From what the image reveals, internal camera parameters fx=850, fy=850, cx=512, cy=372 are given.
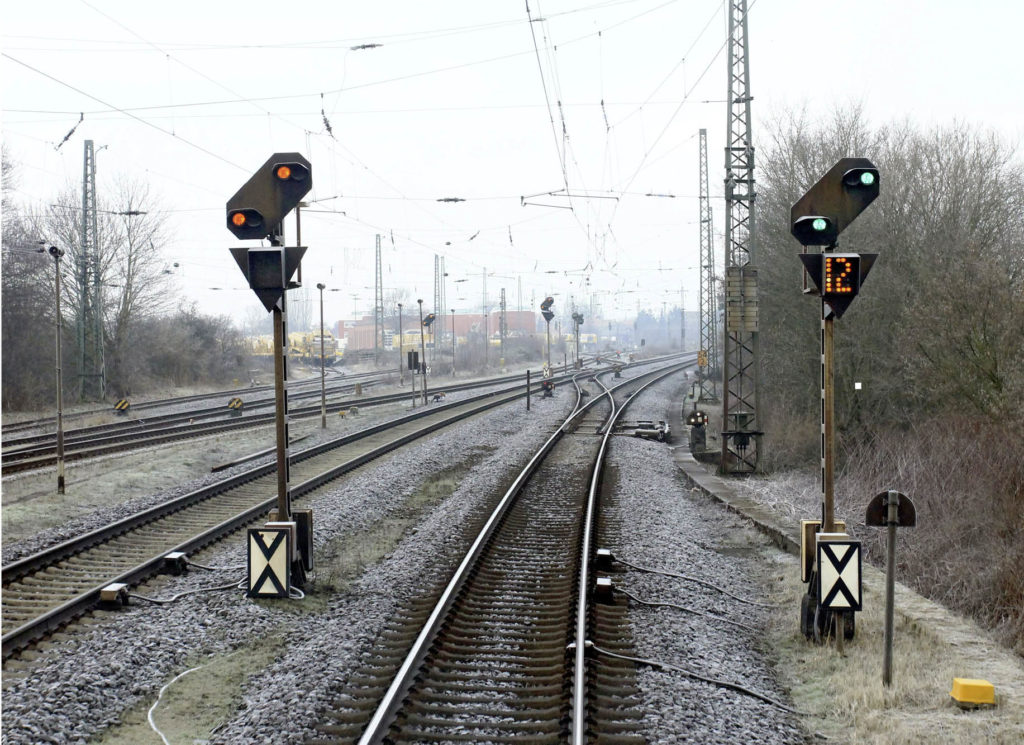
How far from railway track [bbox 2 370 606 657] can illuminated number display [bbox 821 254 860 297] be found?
747 cm

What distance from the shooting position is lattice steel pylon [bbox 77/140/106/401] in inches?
1275

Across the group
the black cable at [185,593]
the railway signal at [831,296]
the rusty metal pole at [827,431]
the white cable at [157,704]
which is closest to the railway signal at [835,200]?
the railway signal at [831,296]

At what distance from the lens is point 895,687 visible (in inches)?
246

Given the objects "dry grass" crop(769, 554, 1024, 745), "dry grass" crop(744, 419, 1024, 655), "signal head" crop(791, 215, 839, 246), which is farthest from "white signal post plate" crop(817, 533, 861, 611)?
"signal head" crop(791, 215, 839, 246)

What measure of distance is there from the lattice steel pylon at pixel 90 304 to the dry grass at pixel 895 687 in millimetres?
31911

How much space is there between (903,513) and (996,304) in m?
10.3

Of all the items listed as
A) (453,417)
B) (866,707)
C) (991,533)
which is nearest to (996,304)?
(991,533)

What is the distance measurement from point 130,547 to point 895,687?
887cm

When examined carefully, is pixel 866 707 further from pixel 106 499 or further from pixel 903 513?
pixel 106 499

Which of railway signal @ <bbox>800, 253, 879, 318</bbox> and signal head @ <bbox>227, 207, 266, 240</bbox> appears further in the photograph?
signal head @ <bbox>227, 207, 266, 240</bbox>

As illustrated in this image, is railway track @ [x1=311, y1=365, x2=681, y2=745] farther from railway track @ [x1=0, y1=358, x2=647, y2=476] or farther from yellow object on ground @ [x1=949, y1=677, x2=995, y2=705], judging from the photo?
railway track @ [x1=0, y1=358, x2=647, y2=476]

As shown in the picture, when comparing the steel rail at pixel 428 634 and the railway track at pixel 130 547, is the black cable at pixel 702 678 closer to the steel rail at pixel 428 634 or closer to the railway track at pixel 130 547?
the steel rail at pixel 428 634

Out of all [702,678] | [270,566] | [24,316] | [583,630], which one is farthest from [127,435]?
[702,678]

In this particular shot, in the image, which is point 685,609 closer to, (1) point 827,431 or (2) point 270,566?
(1) point 827,431
